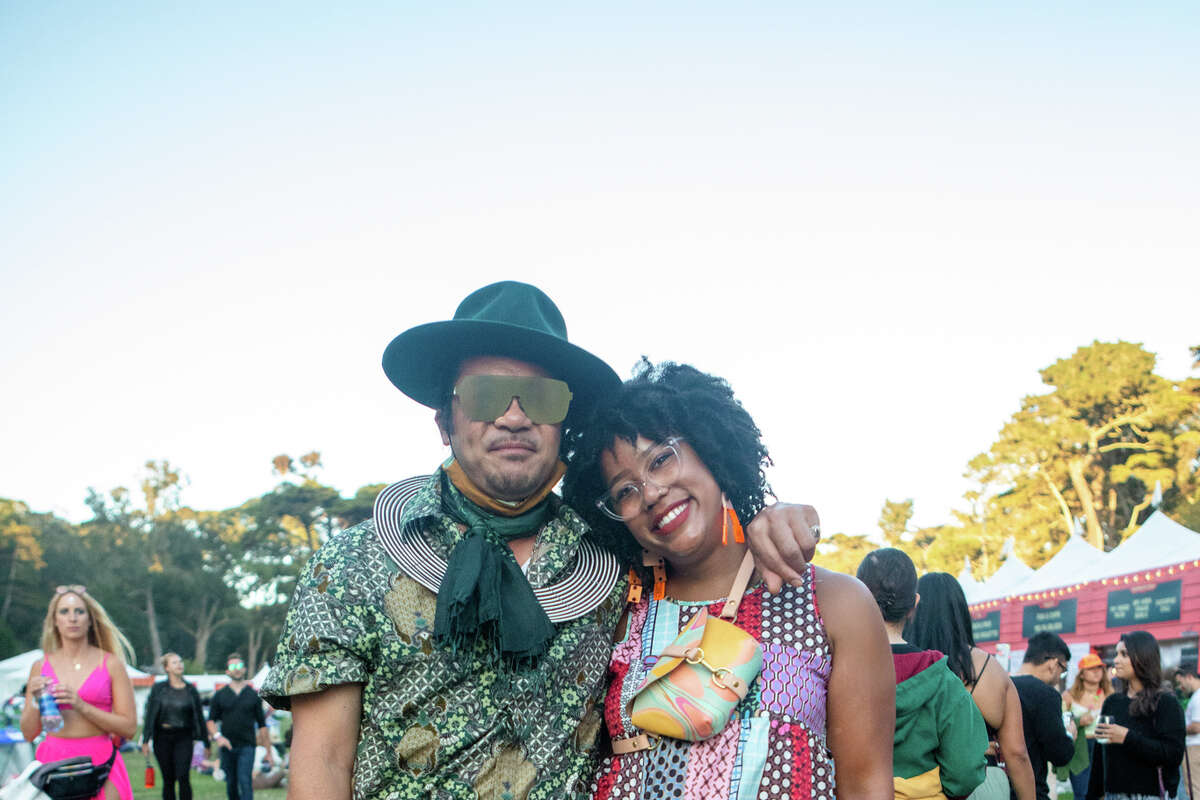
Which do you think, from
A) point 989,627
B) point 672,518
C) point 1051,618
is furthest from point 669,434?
point 989,627

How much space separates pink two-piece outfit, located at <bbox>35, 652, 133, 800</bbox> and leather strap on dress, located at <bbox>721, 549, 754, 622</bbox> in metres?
5.30

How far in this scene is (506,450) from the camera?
8.89 feet

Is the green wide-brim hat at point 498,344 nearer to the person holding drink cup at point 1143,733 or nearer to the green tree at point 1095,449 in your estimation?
the person holding drink cup at point 1143,733

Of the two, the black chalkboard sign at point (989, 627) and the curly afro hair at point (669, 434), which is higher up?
the curly afro hair at point (669, 434)

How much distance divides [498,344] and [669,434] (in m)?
0.54

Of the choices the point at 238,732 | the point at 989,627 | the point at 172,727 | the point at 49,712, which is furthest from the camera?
the point at 989,627

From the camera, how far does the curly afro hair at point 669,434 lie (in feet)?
8.99

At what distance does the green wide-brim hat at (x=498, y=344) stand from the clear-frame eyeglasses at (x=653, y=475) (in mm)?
294

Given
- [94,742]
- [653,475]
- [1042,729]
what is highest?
[653,475]

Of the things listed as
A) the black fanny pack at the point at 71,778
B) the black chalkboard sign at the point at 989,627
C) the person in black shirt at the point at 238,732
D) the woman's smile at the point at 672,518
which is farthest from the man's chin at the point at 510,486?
the black chalkboard sign at the point at 989,627

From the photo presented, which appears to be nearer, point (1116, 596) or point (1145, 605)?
point (1145, 605)

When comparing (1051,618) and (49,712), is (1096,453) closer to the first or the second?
(1051,618)

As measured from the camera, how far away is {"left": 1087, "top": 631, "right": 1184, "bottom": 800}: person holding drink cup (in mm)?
6758

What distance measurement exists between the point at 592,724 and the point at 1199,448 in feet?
125
